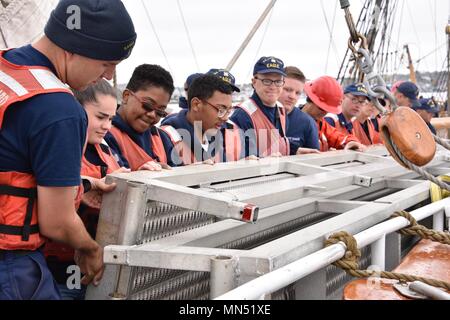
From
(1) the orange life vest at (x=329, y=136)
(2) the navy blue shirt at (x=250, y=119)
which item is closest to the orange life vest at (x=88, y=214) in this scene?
(2) the navy blue shirt at (x=250, y=119)

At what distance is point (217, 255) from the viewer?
5.15 ft

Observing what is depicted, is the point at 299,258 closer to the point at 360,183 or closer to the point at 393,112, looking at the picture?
the point at 393,112

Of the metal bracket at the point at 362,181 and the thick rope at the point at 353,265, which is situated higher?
the metal bracket at the point at 362,181

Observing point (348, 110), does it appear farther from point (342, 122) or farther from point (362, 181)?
point (362, 181)

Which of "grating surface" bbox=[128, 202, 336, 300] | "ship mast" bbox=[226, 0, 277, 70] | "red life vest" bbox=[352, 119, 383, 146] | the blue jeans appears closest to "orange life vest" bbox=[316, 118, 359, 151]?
"red life vest" bbox=[352, 119, 383, 146]

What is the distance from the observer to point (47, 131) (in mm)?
1566

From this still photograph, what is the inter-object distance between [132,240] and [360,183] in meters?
1.37

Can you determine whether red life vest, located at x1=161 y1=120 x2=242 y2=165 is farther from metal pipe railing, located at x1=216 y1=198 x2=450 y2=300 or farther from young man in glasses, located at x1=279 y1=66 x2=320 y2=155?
metal pipe railing, located at x1=216 y1=198 x2=450 y2=300

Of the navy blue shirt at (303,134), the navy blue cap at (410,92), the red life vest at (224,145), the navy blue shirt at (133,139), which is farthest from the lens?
the navy blue cap at (410,92)

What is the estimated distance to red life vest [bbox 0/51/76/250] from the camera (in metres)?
1.61

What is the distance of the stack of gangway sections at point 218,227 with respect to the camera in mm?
1614

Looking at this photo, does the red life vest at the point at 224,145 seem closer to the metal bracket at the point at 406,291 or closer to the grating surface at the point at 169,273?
the grating surface at the point at 169,273

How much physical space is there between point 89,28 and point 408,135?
48.6 inches

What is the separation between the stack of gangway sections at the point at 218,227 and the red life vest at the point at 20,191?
0.26 m
